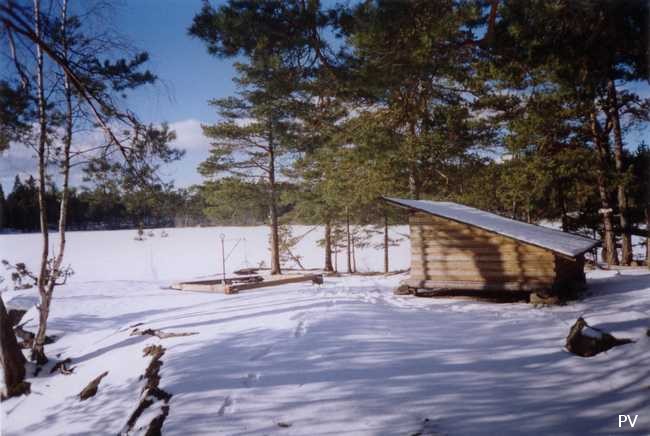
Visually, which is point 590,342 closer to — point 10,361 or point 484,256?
point 484,256

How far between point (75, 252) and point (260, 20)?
4550 cm

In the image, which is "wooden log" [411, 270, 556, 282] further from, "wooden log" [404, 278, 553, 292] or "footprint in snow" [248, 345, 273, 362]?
"footprint in snow" [248, 345, 273, 362]

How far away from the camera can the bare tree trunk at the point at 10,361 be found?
24.5 ft

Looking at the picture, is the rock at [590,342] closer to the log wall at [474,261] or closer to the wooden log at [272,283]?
the log wall at [474,261]

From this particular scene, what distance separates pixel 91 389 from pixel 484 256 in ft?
34.1

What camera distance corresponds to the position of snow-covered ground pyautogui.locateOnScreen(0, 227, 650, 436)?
4438 mm

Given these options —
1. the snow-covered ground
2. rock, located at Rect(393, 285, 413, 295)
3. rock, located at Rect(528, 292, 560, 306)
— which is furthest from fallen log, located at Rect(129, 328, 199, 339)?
rock, located at Rect(528, 292, 560, 306)

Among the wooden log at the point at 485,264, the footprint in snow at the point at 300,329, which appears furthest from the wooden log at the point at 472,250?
the footprint in snow at the point at 300,329

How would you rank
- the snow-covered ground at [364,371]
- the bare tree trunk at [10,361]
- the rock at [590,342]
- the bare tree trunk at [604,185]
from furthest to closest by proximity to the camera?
1. the bare tree trunk at [604,185]
2. the bare tree trunk at [10,361]
3. the rock at [590,342]
4. the snow-covered ground at [364,371]

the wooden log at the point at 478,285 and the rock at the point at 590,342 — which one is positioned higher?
the wooden log at the point at 478,285

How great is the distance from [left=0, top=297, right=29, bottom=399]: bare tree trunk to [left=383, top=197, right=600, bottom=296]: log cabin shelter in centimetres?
1000

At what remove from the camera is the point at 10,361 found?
773 cm

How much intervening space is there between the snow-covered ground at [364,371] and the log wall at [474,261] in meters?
0.96

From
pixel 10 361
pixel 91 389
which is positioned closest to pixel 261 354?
pixel 91 389
